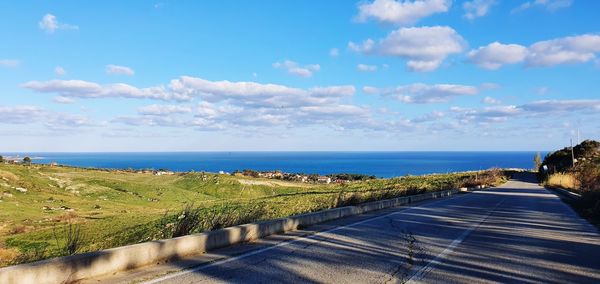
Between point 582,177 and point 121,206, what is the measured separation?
106 ft

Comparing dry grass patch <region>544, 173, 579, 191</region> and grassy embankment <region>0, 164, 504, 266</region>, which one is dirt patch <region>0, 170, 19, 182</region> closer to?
grassy embankment <region>0, 164, 504, 266</region>

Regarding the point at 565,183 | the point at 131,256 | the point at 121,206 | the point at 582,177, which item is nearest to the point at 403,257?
the point at 131,256

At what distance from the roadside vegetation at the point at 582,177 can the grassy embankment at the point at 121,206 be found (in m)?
7.43

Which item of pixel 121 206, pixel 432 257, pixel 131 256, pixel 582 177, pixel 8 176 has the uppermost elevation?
pixel 8 176

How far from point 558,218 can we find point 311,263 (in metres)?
12.8

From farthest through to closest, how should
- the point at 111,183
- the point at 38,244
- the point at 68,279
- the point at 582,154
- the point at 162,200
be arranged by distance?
the point at 582,154 < the point at 111,183 < the point at 162,200 < the point at 38,244 < the point at 68,279

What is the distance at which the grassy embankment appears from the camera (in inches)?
474

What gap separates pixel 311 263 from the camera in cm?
877

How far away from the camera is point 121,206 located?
104 feet

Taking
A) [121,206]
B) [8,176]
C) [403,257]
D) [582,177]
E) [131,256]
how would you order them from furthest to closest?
[582,177], [8,176], [121,206], [403,257], [131,256]

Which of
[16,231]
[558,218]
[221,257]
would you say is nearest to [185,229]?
[221,257]

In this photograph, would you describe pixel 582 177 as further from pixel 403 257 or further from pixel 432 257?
pixel 403 257

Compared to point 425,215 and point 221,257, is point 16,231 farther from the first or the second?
point 425,215

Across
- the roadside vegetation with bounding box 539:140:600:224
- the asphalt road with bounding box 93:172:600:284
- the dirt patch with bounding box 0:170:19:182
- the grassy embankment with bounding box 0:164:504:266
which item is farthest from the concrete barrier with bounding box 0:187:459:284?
the dirt patch with bounding box 0:170:19:182
